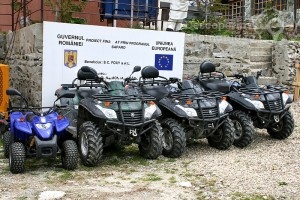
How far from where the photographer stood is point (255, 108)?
315 inches

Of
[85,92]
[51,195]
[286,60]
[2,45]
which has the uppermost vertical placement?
[2,45]

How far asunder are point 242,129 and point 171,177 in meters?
2.33

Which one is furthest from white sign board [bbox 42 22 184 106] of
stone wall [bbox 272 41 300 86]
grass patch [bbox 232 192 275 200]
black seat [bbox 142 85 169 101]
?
grass patch [bbox 232 192 275 200]

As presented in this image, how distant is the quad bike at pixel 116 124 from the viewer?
21.1 feet

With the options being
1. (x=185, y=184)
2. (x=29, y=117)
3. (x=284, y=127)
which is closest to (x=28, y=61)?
(x=29, y=117)

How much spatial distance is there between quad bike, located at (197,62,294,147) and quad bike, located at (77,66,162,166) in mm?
1742

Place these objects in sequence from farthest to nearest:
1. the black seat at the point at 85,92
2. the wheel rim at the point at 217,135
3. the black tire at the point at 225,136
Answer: the black seat at the point at 85,92, the wheel rim at the point at 217,135, the black tire at the point at 225,136

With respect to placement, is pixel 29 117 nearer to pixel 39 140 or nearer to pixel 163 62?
pixel 39 140

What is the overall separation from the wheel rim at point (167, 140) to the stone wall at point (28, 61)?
3.00 m

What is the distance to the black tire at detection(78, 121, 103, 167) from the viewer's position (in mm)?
6332

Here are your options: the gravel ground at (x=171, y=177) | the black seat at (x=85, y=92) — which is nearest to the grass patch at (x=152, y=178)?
the gravel ground at (x=171, y=177)

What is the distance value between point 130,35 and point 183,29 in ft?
8.93

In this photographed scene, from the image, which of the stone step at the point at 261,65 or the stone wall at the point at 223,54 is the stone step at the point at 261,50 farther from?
the stone step at the point at 261,65

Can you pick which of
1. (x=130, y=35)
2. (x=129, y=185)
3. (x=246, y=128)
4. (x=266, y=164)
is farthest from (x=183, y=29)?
(x=129, y=185)
